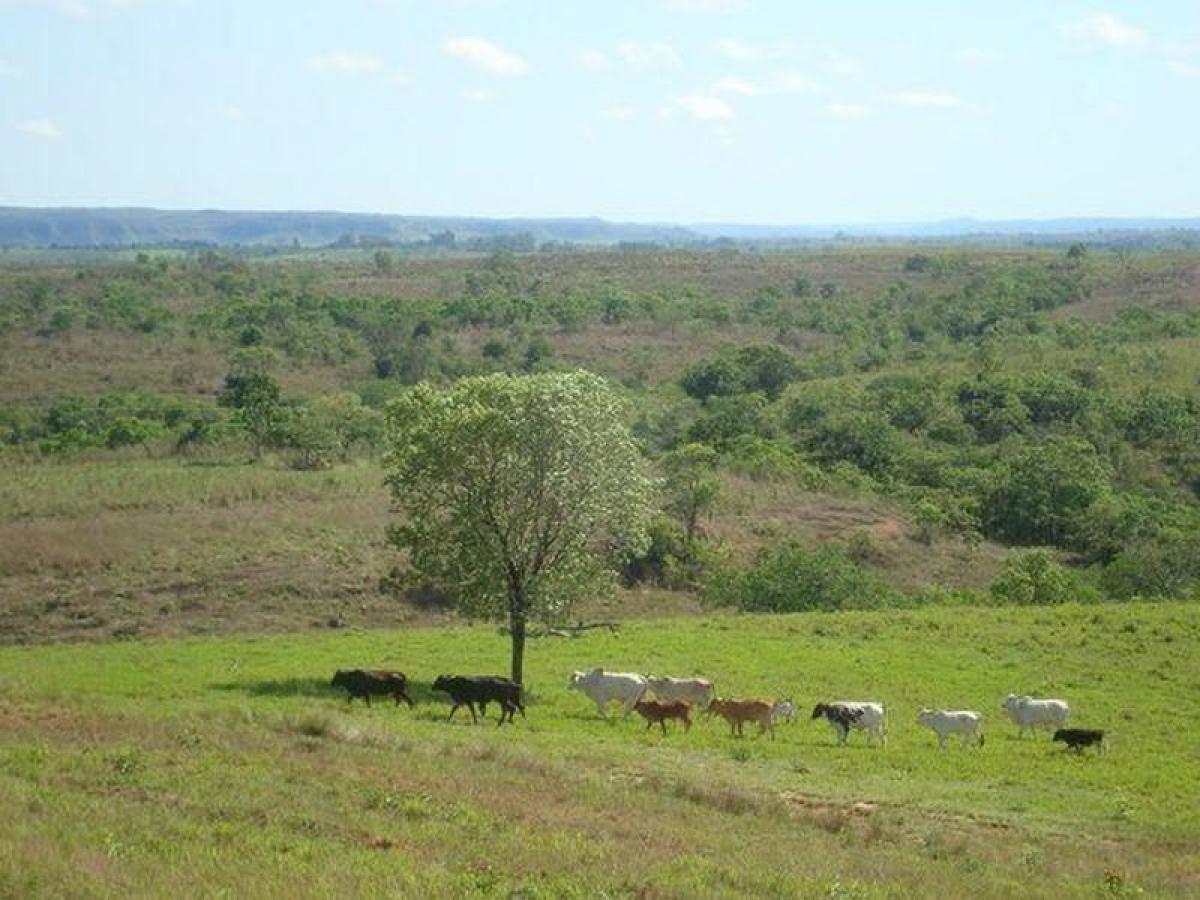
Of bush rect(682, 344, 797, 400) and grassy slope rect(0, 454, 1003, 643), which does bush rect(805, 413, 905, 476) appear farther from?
bush rect(682, 344, 797, 400)

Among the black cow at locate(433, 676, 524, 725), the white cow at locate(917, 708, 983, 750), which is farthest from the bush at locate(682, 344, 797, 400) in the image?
the black cow at locate(433, 676, 524, 725)

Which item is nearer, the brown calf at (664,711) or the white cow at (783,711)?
the brown calf at (664,711)

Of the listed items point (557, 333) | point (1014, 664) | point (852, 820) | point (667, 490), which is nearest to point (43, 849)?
point (852, 820)

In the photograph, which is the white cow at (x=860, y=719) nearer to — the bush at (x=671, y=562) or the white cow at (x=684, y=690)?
the white cow at (x=684, y=690)

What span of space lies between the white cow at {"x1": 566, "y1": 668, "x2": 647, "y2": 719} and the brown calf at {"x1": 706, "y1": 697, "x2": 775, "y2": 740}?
2.12m

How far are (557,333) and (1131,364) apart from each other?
178 feet

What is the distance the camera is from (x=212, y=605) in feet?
164

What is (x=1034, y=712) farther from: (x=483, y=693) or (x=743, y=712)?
(x=483, y=693)

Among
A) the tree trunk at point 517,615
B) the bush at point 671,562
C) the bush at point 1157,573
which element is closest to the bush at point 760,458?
the bush at point 671,562

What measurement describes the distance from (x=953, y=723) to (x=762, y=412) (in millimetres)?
64428

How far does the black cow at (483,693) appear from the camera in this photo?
30.2 m

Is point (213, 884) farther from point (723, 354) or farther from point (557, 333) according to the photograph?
point (557, 333)

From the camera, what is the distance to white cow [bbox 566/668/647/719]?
105 ft

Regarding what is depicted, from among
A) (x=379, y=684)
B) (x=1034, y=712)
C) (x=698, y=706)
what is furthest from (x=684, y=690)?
(x=1034, y=712)
